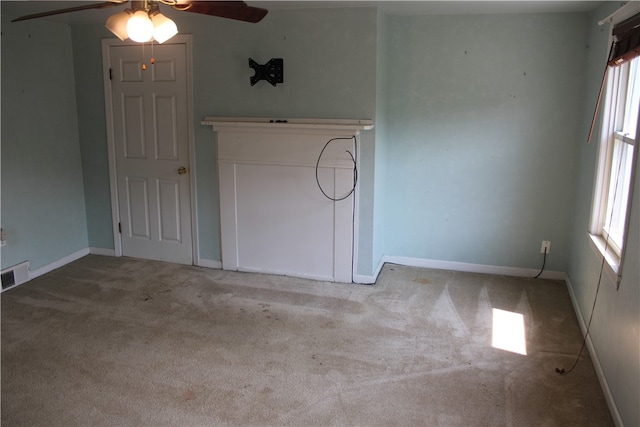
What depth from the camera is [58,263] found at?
4676 millimetres

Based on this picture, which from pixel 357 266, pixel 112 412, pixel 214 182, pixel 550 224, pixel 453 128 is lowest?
pixel 112 412

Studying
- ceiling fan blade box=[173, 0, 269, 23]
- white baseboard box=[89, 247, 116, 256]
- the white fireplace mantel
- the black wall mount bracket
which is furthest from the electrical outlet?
white baseboard box=[89, 247, 116, 256]

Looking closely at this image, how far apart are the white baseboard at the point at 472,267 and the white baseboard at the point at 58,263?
2811 millimetres

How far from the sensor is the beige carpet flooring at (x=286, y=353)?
8.66 ft

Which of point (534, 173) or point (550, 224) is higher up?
point (534, 173)

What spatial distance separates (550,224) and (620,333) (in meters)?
1.89

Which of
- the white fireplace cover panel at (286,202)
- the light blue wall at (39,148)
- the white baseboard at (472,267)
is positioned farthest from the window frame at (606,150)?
the light blue wall at (39,148)

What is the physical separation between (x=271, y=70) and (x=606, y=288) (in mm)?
2771

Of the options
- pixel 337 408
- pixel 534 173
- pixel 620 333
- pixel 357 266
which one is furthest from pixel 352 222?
pixel 620 333

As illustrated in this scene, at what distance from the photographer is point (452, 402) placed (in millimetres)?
2697

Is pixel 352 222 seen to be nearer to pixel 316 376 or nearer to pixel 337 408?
pixel 316 376

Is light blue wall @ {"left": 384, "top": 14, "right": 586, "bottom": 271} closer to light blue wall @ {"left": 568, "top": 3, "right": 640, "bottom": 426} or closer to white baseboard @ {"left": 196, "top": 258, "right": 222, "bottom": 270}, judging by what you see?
light blue wall @ {"left": 568, "top": 3, "right": 640, "bottom": 426}

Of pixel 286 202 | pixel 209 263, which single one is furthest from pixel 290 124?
pixel 209 263

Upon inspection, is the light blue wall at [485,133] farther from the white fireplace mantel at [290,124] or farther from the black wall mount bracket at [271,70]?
the black wall mount bracket at [271,70]
